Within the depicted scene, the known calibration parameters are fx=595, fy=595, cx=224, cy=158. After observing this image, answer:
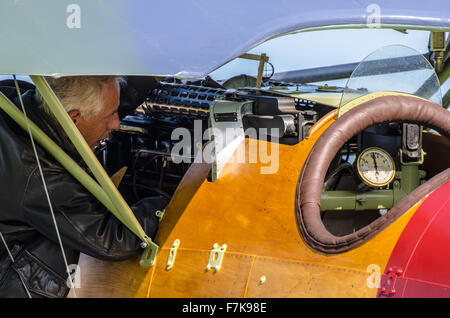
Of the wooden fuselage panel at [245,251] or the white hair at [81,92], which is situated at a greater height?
the white hair at [81,92]

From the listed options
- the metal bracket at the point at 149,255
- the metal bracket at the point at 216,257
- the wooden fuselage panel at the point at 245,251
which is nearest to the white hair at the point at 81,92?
the wooden fuselage panel at the point at 245,251

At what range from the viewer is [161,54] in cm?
241

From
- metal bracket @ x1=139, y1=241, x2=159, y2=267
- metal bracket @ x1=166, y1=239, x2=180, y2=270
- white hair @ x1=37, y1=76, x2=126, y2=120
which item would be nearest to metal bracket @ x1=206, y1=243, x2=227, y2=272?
metal bracket @ x1=166, y1=239, x2=180, y2=270

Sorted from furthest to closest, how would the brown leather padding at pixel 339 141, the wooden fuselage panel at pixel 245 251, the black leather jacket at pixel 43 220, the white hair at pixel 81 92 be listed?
1. the white hair at pixel 81 92
2. the black leather jacket at pixel 43 220
3. the brown leather padding at pixel 339 141
4. the wooden fuselage panel at pixel 245 251

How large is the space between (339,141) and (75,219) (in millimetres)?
1270

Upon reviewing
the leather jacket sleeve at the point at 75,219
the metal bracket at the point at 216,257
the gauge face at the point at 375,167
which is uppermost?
the gauge face at the point at 375,167

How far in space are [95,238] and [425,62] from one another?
1.79 meters

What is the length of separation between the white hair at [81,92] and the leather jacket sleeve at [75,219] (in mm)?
344

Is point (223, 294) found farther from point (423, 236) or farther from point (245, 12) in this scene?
point (245, 12)

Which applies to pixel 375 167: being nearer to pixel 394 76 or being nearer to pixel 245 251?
pixel 394 76

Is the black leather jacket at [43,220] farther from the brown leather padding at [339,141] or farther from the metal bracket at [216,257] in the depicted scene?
the brown leather padding at [339,141]

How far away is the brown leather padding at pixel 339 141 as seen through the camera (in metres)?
2.46

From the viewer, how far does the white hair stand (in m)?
2.90

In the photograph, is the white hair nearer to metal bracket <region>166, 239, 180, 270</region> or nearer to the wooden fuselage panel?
the wooden fuselage panel
